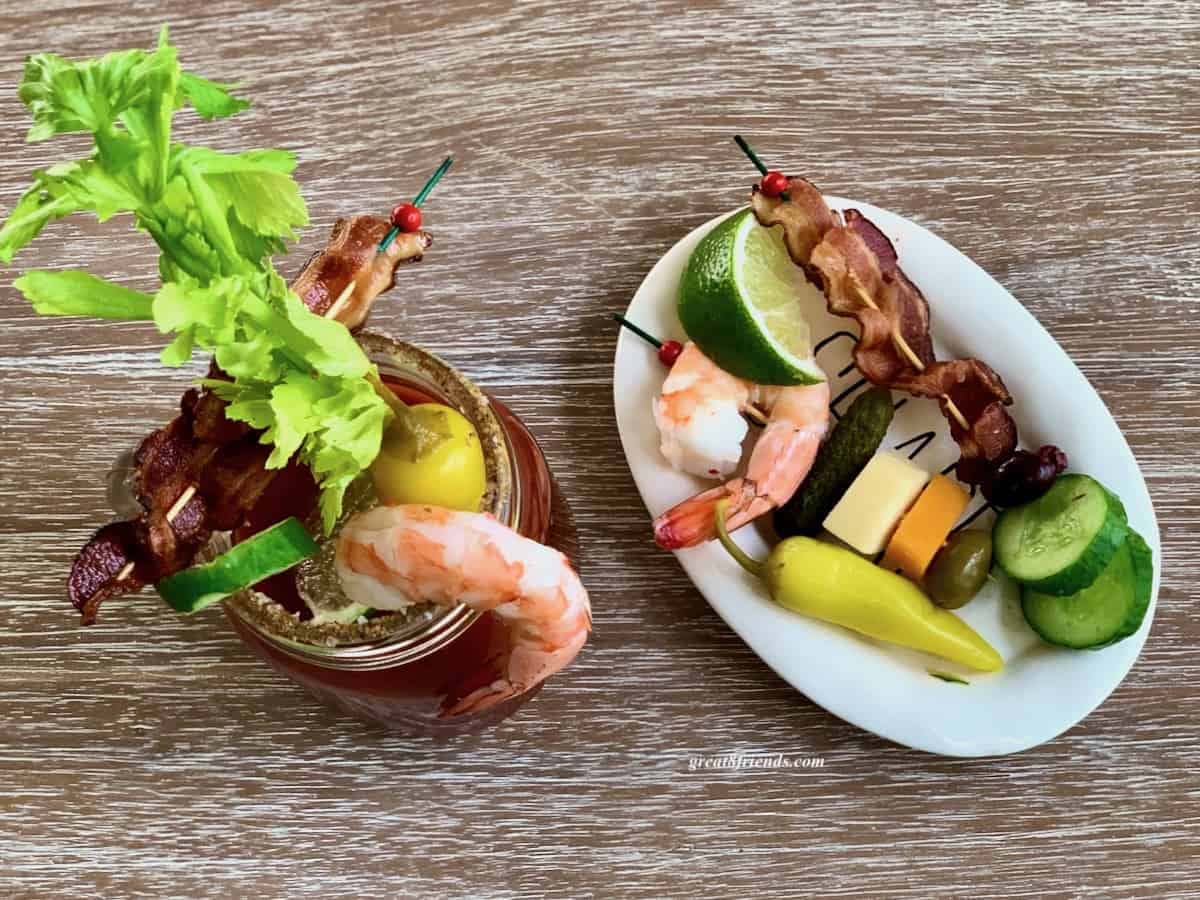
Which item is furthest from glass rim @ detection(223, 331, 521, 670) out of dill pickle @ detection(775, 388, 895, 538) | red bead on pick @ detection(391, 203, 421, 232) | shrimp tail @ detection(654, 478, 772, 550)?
dill pickle @ detection(775, 388, 895, 538)

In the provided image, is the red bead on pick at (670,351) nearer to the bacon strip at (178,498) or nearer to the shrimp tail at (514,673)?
the shrimp tail at (514,673)

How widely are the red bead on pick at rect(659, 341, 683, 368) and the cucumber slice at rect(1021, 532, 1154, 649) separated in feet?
1.31

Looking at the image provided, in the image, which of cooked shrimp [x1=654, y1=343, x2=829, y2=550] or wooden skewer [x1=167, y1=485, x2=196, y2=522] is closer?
wooden skewer [x1=167, y1=485, x2=196, y2=522]

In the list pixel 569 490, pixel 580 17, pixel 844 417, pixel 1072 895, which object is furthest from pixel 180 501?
pixel 1072 895

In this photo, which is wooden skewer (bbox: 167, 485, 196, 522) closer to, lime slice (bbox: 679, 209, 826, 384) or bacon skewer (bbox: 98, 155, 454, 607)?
bacon skewer (bbox: 98, 155, 454, 607)

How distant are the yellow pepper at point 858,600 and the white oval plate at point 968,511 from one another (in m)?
0.02

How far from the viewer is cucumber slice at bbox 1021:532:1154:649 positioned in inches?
37.1

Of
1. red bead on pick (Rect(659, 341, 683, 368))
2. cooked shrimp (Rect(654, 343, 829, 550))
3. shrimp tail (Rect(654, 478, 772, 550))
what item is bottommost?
shrimp tail (Rect(654, 478, 772, 550))

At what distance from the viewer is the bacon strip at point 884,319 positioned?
0.97 metres

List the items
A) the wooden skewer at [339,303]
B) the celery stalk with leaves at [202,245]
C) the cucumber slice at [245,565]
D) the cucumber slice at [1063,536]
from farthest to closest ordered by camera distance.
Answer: the cucumber slice at [1063,536] → the wooden skewer at [339,303] → the cucumber slice at [245,565] → the celery stalk with leaves at [202,245]

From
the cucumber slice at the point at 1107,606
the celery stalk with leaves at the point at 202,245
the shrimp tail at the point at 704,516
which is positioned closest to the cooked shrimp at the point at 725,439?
the shrimp tail at the point at 704,516

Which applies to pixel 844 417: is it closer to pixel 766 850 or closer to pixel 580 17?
pixel 766 850

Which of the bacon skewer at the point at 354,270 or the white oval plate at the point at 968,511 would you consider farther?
the white oval plate at the point at 968,511

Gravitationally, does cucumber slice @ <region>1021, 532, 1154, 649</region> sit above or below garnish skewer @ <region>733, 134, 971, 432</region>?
below
